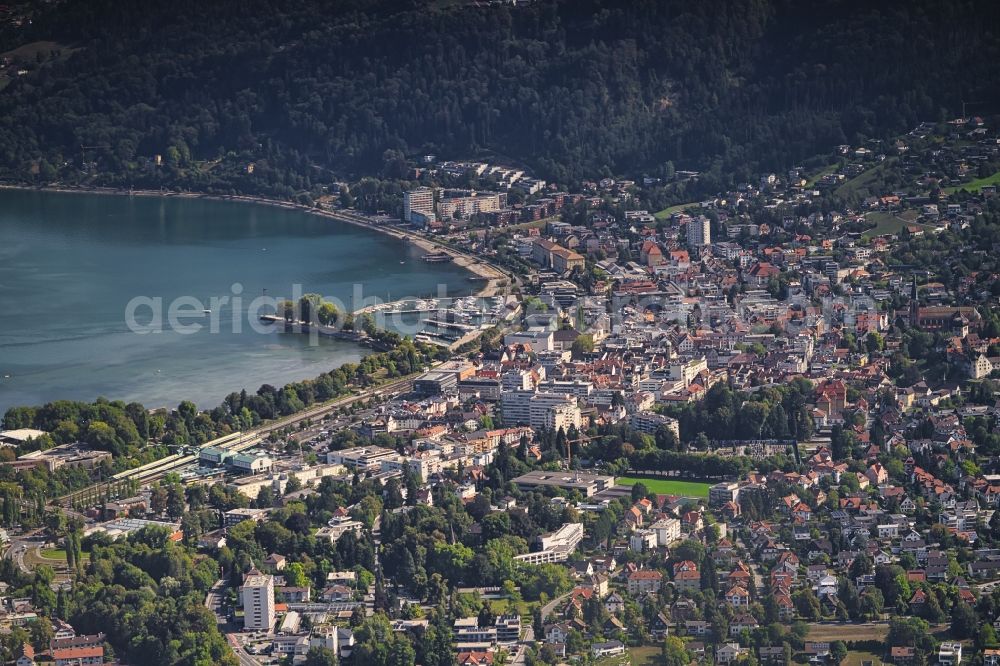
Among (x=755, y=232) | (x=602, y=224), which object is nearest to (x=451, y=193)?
(x=602, y=224)

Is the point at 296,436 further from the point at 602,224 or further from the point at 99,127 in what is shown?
the point at 99,127

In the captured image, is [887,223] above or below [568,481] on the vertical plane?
above

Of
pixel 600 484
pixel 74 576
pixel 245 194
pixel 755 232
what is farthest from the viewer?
pixel 245 194

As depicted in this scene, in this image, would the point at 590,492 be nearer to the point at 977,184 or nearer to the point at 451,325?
the point at 451,325

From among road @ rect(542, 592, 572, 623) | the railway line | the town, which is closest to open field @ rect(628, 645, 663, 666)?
the town

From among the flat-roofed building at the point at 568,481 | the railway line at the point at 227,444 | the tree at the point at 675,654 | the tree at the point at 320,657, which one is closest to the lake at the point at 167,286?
the railway line at the point at 227,444

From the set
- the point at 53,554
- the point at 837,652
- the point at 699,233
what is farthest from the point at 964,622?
the point at 699,233
